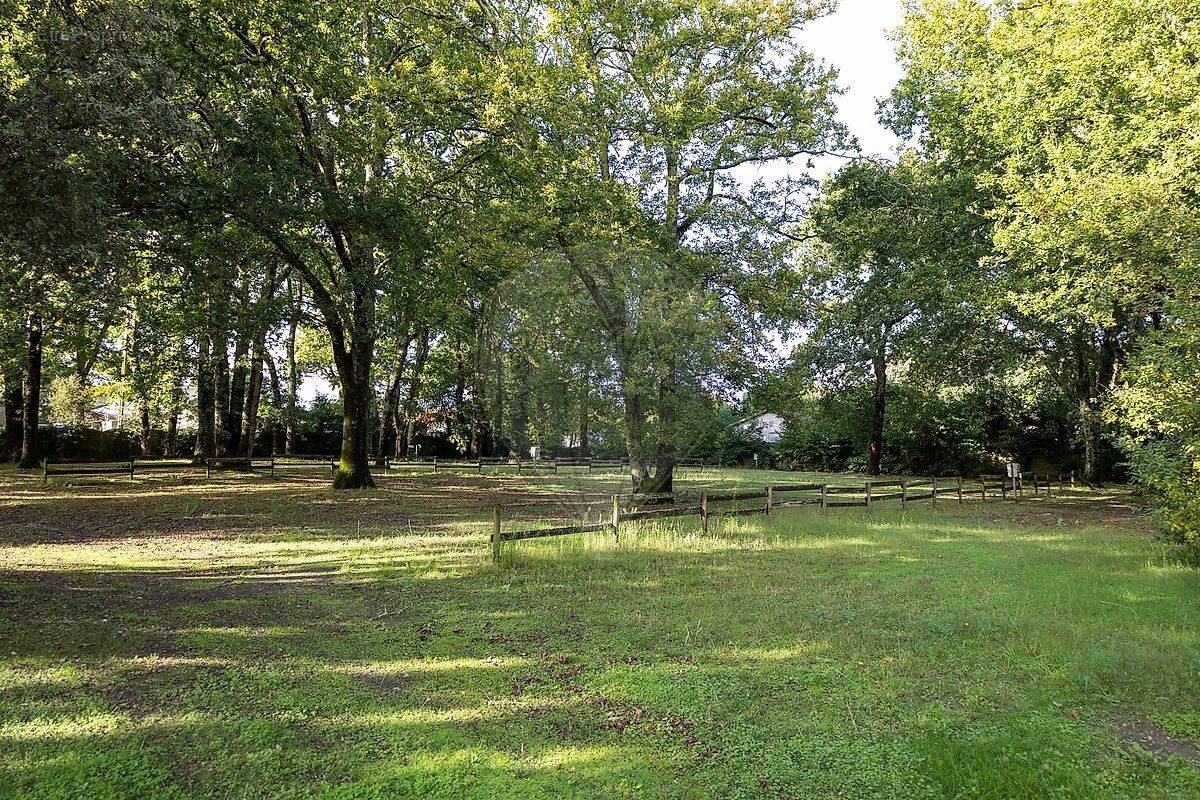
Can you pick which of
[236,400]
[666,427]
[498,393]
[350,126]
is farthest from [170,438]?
[666,427]

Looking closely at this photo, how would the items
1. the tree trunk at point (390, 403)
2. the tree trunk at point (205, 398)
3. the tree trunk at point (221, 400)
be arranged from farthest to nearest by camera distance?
1. the tree trunk at point (390, 403)
2. the tree trunk at point (221, 400)
3. the tree trunk at point (205, 398)

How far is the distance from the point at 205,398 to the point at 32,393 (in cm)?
525

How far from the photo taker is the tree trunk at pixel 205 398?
21734mm

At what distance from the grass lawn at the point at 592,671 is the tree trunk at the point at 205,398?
12.6m

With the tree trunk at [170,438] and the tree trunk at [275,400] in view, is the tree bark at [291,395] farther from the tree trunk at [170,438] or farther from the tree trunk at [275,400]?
the tree trunk at [170,438]

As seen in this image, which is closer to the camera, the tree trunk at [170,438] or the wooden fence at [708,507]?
the wooden fence at [708,507]

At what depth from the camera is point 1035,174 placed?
13.9m

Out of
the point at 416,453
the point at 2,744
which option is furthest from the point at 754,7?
the point at 416,453

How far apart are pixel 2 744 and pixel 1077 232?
15.6 metres

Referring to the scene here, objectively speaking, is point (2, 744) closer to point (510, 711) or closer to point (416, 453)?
point (510, 711)

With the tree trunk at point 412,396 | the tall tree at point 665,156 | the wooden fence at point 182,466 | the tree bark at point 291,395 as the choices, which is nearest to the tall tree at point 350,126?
the tall tree at point 665,156

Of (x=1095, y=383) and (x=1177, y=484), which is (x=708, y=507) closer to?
(x=1177, y=484)

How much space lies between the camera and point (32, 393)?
20.7 metres

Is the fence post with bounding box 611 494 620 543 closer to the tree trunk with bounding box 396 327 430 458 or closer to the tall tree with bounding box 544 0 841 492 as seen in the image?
the tall tree with bounding box 544 0 841 492
